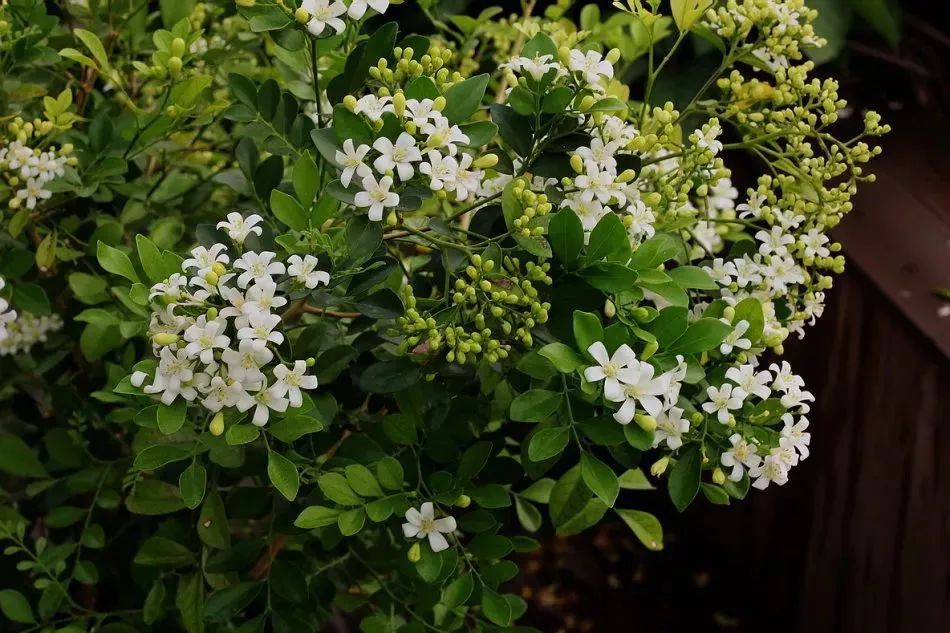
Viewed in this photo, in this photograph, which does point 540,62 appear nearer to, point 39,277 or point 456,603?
point 456,603

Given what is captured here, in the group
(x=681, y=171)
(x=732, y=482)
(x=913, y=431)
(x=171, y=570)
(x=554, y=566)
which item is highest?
(x=681, y=171)

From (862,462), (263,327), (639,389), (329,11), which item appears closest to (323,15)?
(329,11)

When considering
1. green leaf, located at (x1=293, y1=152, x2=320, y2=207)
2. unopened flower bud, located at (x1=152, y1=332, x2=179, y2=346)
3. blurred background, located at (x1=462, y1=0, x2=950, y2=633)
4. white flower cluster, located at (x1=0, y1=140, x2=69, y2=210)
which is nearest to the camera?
unopened flower bud, located at (x1=152, y1=332, x2=179, y2=346)

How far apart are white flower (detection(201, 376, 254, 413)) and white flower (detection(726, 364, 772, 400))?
1.08ft

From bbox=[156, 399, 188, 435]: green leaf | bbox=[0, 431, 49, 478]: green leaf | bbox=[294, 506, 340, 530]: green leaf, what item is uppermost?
bbox=[156, 399, 188, 435]: green leaf

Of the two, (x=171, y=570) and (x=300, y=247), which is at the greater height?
(x=300, y=247)

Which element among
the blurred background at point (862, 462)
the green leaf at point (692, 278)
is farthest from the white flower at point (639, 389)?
the blurred background at point (862, 462)

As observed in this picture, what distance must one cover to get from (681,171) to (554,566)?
4.19 ft

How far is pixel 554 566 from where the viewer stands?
1.78 m

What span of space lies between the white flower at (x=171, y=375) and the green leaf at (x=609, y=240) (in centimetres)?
27

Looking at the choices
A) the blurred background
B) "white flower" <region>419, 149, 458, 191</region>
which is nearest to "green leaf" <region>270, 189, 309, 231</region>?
"white flower" <region>419, 149, 458, 191</region>

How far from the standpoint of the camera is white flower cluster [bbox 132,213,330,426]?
517 millimetres

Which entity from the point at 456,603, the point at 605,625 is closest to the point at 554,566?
the point at 605,625

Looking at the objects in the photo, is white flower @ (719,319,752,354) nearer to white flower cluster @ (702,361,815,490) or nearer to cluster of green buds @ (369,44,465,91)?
white flower cluster @ (702,361,815,490)
